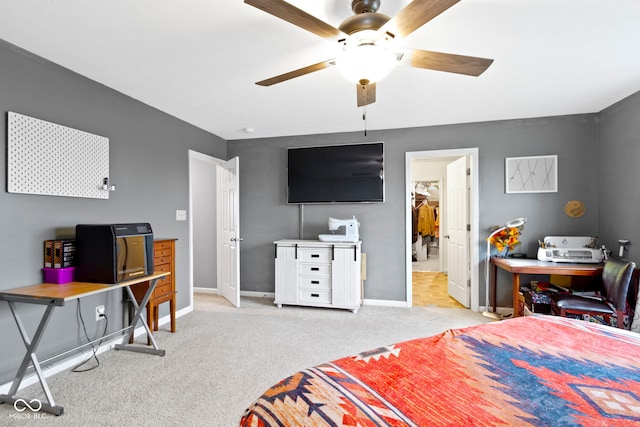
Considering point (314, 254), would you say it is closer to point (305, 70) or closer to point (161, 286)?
point (161, 286)

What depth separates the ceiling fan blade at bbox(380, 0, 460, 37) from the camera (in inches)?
49.9

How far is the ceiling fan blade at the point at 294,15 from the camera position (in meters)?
1.32

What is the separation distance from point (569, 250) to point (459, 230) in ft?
4.00

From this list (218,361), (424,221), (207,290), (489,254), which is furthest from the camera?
(424,221)

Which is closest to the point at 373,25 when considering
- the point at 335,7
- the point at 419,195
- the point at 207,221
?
the point at 335,7

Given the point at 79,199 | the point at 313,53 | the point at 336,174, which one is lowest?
the point at 79,199

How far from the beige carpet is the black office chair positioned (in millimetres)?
978

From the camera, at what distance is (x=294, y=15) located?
4.61 feet

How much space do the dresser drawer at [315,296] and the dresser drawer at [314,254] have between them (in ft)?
1.33

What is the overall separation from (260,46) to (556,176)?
11.7ft

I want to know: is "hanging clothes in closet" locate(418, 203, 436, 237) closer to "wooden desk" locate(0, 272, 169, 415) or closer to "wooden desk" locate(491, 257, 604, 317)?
"wooden desk" locate(491, 257, 604, 317)

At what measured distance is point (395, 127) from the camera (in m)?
4.12

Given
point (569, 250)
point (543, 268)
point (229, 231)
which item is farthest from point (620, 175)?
point (229, 231)

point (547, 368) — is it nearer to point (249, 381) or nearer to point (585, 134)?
point (249, 381)
